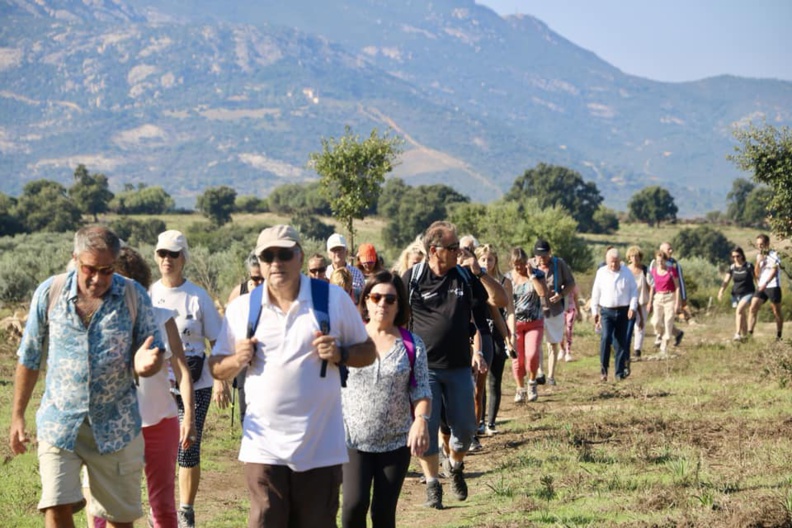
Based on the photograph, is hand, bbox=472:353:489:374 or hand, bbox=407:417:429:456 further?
hand, bbox=472:353:489:374

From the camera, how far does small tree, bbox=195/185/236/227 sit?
121 meters

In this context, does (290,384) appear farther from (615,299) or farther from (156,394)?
(615,299)

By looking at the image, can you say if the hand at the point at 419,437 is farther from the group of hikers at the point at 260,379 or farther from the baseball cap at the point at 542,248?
the baseball cap at the point at 542,248

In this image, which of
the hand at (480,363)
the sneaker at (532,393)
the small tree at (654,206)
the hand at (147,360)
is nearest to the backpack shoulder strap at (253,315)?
the hand at (147,360)

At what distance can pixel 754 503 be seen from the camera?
634 centimetres

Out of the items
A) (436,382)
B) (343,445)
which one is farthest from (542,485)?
(343,445)

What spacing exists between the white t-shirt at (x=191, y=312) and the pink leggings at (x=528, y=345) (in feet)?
19.4

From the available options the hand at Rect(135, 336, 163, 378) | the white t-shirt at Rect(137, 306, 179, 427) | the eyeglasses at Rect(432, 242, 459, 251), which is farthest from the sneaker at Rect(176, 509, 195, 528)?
the eyeglasses at Rect(432, 242, 459, 251)

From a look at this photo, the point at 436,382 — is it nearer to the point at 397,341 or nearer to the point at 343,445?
the point at 397,341

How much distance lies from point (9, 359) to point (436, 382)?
1332 cm

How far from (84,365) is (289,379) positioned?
92cm

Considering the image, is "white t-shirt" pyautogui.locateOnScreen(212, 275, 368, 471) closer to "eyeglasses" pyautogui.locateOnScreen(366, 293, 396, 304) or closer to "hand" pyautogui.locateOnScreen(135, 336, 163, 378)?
"hand" pyautogui.locateOnScreen(135, 336, 163, 378)

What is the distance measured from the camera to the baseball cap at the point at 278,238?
488 centimetres

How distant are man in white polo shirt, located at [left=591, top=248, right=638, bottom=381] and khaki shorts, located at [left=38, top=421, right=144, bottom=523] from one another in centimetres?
928
